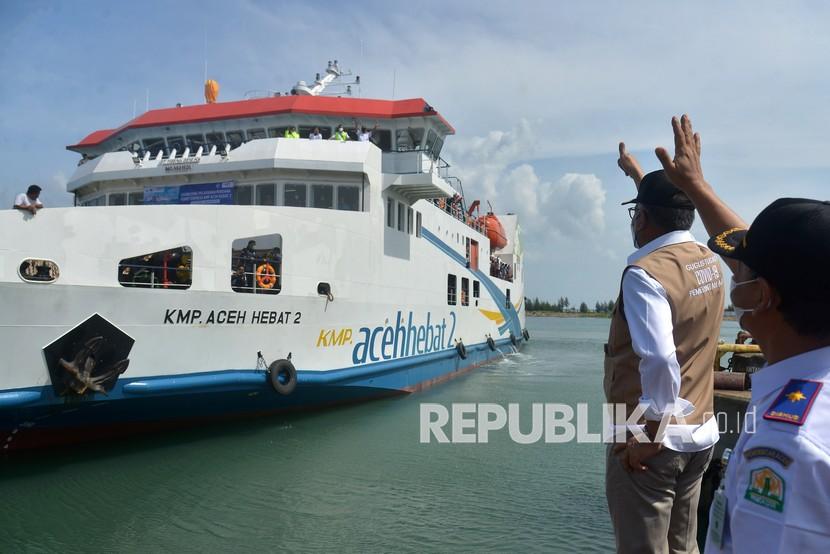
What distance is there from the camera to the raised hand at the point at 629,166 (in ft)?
9.07

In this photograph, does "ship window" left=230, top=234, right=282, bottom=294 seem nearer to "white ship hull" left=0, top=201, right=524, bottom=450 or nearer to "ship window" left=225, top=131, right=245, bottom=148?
"white ship hull" left=0, top=201, right=524, bottom=450

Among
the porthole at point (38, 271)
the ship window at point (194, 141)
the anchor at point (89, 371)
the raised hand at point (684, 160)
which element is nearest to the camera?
the raised hand at point (684, 160)

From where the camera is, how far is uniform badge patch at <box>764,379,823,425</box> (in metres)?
0.95

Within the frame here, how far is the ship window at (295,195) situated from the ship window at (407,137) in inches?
109

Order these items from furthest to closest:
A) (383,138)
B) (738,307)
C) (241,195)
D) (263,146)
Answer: (383,138) → (241,195) → (263,146) → (738,307)

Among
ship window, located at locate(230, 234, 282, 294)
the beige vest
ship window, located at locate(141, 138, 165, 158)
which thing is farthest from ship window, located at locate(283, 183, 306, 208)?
the beige vest

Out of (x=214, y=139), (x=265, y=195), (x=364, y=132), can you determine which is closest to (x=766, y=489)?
(x=265, y=195)

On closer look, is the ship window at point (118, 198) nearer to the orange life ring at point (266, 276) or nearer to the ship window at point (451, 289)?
the orange life ring at point (266, 276)

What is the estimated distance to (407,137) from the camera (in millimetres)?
12008

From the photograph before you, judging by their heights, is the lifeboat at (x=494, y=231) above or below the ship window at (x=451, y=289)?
above

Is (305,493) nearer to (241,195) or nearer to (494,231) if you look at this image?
(241,195)

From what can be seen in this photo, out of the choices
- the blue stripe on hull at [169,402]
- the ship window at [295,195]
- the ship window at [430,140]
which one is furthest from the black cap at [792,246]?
the ship window at [430,140]

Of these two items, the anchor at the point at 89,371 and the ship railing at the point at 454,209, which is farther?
the ship railing at the point at 454,209

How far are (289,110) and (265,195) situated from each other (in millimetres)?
1951
